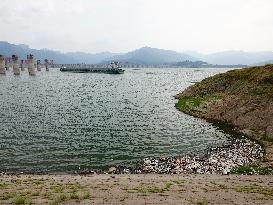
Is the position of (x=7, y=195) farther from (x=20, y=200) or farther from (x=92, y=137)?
(x=92, y=137)

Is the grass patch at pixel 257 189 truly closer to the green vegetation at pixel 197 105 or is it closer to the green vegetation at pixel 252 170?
the green vegetation at pixel 252 170

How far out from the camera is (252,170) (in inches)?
1109

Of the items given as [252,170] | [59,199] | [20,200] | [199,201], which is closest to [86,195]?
[59,199]

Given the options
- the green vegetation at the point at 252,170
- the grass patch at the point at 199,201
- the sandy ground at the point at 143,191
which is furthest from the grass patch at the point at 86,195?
the green vegetation at the point at 252,170

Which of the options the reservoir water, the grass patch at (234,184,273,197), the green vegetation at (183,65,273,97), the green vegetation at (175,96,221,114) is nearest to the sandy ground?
the grass patch at (234,184,273,197)

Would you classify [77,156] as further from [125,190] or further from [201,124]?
[201,124]

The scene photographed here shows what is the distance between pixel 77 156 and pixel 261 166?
18.1 m

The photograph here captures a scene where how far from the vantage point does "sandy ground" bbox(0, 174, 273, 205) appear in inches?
679

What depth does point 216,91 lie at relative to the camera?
242 ft

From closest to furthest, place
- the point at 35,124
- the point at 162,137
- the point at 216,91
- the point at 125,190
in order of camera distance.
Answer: the point at 125,190 → the point at 162,137 → the point at 35,124 → the point at 216,91

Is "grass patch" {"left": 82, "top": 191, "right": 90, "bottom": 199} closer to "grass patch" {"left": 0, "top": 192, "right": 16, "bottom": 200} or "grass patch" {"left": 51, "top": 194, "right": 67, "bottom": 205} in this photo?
"grass patch" {"left": 51, "top": 194, "right": 67, "bottom": 205}

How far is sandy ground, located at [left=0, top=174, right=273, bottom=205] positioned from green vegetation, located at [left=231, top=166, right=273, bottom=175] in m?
3.23

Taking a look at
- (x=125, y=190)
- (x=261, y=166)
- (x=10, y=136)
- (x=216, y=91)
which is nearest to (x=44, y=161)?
(x=10, y=136)

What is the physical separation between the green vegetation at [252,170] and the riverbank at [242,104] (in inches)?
73.0
